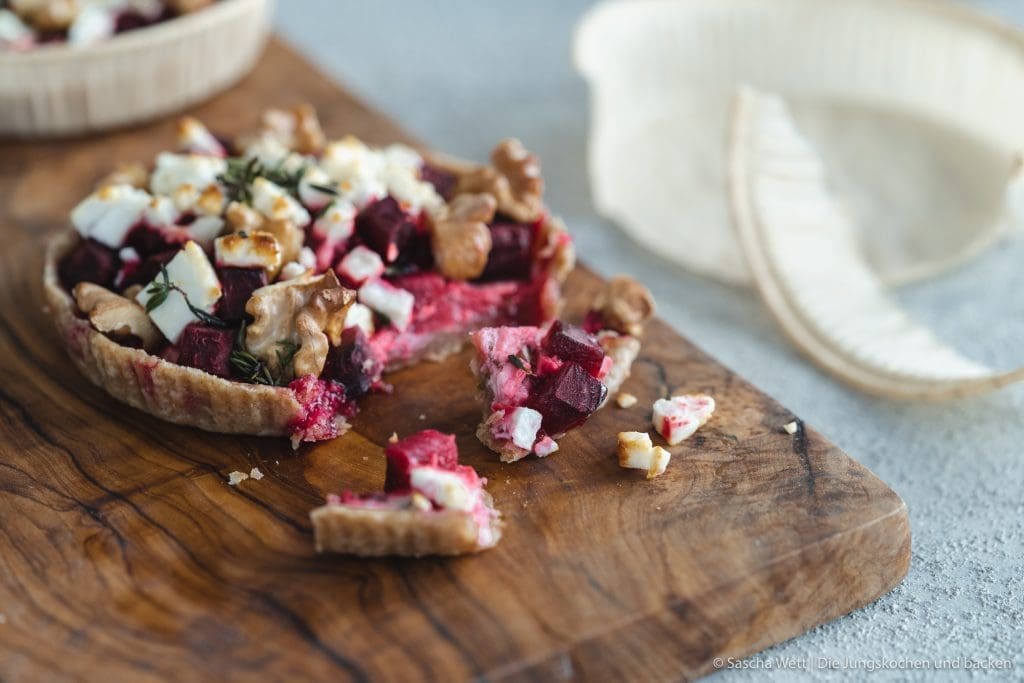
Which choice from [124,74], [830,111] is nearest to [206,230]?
[124,74]

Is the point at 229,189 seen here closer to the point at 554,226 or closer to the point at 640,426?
the point at 554,226

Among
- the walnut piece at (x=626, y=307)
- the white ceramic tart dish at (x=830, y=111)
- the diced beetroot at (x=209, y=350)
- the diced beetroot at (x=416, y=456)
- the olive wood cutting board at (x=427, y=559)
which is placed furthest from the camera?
the white ceramic tart dish at (x=830, y=111)

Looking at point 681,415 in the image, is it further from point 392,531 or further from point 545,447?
point 392,531

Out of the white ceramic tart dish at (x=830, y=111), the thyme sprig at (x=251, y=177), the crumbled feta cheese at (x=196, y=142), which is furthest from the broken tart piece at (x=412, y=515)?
the white ceramic tart dish at (x=830, y=111)

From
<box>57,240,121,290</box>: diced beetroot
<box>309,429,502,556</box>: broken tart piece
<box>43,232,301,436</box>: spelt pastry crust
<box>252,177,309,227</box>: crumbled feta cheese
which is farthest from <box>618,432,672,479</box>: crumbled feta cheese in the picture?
<box>57,240,121,290</box>: diced beetroot

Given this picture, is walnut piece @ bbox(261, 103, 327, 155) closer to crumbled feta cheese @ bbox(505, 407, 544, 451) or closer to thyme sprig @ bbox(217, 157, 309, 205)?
thyme sprig @ bbox(217, 157, 309, 205)

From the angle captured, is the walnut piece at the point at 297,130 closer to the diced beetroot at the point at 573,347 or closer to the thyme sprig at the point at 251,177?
the thyme sprig at the point at 251,177

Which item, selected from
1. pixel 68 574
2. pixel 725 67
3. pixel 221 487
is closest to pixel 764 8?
pixel 725 67
